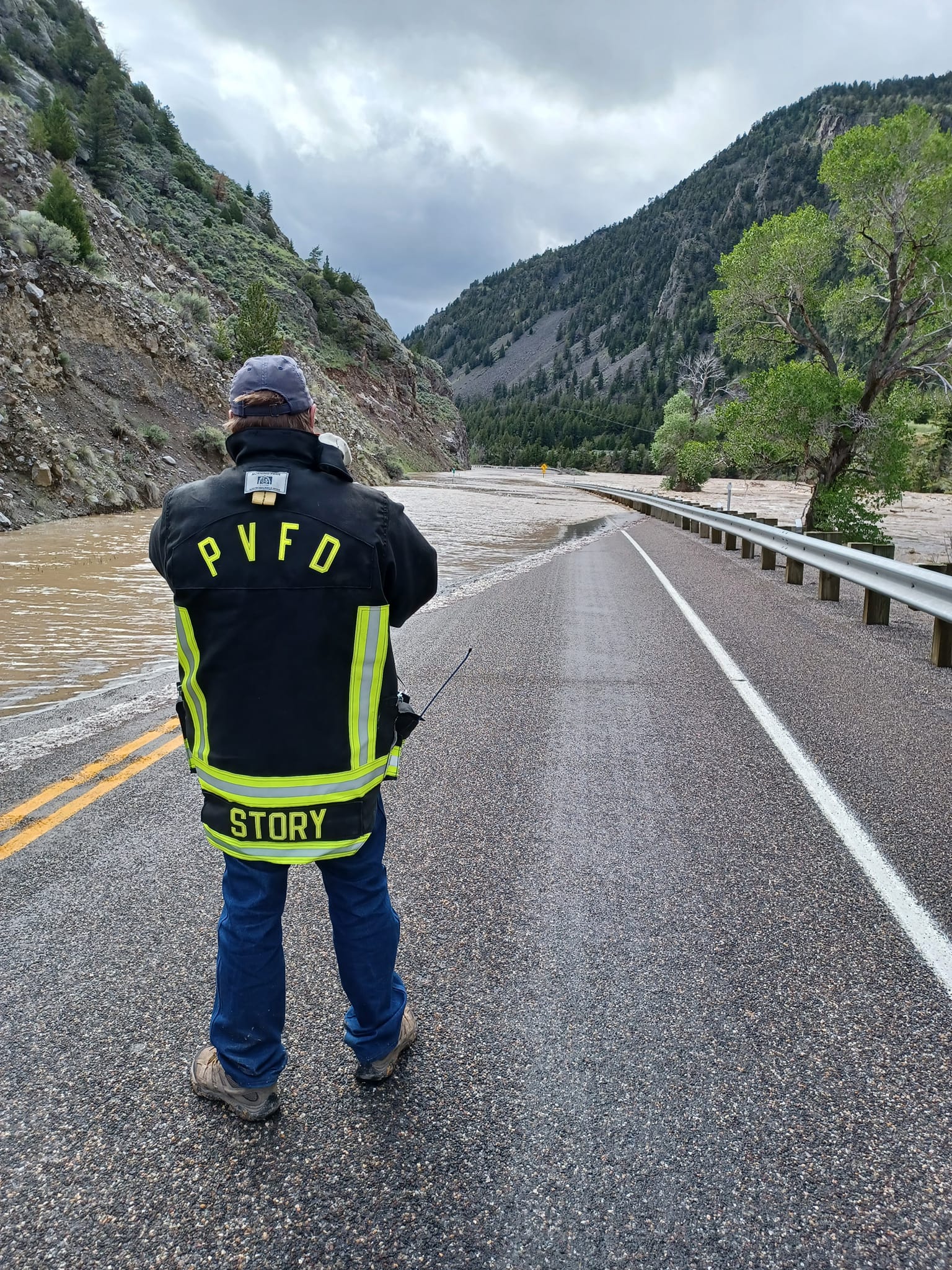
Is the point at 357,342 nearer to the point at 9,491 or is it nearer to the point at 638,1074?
the point at 9,491

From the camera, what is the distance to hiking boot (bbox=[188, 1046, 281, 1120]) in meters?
2.33

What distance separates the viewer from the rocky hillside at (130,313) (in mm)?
19938

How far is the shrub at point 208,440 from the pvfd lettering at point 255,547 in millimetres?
25273

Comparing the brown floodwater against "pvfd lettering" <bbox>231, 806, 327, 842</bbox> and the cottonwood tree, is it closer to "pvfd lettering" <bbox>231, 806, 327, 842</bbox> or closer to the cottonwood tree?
"pvfd lettering" <bbox>231, 806, 327, 842</bbox>

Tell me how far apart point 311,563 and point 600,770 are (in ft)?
10.8

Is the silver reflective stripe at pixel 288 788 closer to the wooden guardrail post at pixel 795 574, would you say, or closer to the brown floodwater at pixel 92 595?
the brown floodwater at pixel 92 595

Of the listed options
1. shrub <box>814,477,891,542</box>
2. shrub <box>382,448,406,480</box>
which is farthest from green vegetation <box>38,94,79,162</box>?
shrub <box>814,477,891,542</box>

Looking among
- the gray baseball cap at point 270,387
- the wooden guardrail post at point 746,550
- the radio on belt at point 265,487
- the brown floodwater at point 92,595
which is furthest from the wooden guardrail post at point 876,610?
the radio on belt at point 265,487

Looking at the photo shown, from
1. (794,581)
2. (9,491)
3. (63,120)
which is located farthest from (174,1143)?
(63,120)

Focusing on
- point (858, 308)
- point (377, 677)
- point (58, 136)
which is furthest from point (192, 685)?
point (58, 136)

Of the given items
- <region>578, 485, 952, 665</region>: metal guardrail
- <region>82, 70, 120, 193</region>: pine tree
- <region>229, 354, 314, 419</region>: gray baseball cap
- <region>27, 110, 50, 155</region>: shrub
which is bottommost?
<region>578, 485, 952, 665</region>: metal guardrail

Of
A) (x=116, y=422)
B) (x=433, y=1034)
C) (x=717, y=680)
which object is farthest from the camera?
(x=116, y=422)

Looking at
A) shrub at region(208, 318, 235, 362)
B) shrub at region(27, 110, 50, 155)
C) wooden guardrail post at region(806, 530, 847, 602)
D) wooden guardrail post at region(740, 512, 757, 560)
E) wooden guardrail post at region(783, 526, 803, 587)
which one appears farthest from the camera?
shrub at region(208, 318, 235, 362)

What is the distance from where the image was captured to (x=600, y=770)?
16.6 ft
